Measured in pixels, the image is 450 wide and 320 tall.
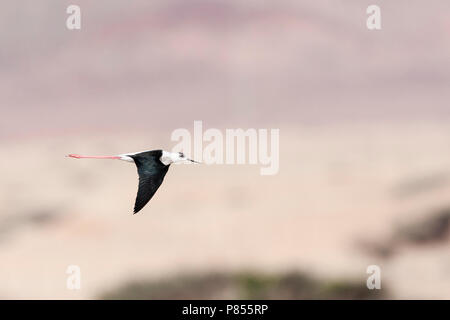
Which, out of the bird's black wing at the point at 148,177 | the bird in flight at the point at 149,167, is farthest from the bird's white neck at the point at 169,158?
the bird's black wing at the point at 148,177

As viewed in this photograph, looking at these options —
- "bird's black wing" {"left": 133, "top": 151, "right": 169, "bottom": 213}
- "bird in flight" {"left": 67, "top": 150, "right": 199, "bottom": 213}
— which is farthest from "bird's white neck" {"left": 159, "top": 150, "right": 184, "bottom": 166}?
"bird's black wing" {"left": 133, "top": 151, "right": 169, "bottom": 213}

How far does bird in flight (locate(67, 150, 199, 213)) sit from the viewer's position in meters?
22.2

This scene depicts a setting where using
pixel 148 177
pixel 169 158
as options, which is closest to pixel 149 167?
pixel 148 177

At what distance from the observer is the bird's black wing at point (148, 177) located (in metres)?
22.1

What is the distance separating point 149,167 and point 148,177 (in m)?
0.35

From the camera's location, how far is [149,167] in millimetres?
22719

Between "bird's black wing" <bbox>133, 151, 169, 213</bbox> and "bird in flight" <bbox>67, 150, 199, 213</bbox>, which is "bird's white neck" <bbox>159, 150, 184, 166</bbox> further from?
"bird's black wing" <bbox>133, 151, 169, 213</bbox>

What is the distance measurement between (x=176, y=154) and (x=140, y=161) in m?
1.28

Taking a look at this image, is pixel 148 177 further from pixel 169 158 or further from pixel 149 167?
pixel 169 158

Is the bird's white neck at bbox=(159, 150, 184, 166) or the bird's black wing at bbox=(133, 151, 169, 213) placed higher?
the bird's white neck at bbox=(159, 150, 184, 166)
